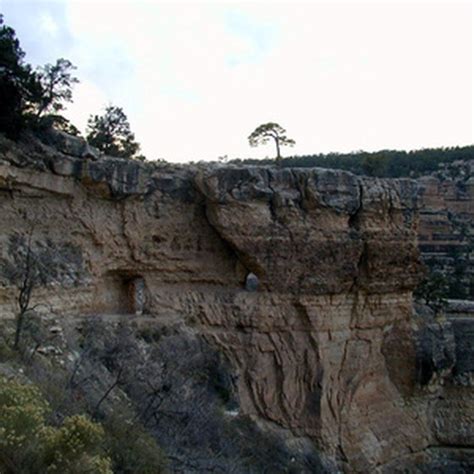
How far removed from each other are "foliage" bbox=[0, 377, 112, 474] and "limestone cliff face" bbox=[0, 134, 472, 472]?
28.9 feet

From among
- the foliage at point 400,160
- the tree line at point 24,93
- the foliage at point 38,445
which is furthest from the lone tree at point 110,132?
the foliage at point 400,160

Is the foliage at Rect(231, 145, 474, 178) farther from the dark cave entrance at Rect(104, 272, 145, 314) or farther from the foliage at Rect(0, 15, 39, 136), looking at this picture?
the foliage at Rect(0, 15, 39, 136)

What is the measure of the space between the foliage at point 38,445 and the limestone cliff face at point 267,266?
8.81 metres

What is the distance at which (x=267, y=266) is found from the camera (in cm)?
1750

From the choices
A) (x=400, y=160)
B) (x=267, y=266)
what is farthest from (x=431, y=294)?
(x=400, y=160)

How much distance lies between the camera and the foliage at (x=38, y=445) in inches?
262

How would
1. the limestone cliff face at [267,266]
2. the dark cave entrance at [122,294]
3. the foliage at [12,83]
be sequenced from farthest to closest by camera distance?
the dark cave entrance at [122,294] → the limestone cliff face at [267,266] → the foliage at [12,83]

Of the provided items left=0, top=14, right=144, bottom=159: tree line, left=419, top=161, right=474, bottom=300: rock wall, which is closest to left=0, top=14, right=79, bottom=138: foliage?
left=0, top=14, right=144, bottom=159: tree line

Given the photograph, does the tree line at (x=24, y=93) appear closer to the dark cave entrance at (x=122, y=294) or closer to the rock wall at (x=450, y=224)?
the dark cave entrance at (x=122, y=294)

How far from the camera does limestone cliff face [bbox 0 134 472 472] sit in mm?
Answer: 16609

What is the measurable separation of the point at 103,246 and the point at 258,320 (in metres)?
4.52

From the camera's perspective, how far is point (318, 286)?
17.9 meters

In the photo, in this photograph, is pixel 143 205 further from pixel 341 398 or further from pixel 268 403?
pixel 341 398

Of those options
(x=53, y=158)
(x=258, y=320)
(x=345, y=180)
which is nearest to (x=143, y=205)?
(x=53, y=158)
